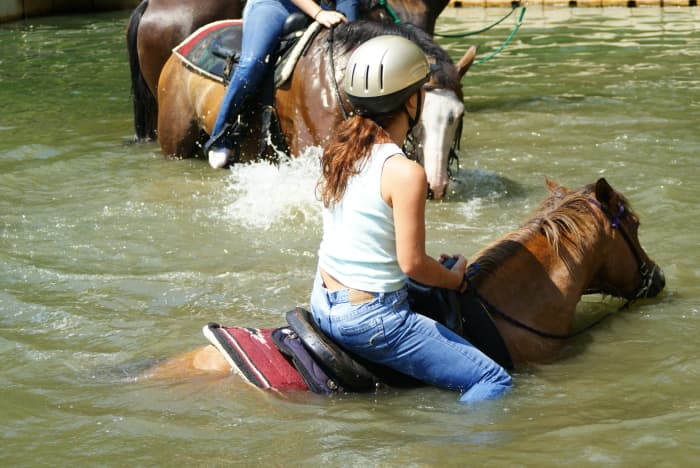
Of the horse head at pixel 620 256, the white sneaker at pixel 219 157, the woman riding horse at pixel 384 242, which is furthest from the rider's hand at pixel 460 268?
the white sneaker at pixel 219 157

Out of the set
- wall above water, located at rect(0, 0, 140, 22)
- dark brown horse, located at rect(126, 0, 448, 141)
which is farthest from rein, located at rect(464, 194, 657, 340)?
wall above water, located at rect(0, 0, 140, 22)

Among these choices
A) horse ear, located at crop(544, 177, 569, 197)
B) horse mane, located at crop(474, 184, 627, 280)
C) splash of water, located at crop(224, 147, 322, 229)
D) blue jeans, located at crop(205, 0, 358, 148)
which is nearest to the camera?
horse mane, located at crop(474, 184, 627, 280)

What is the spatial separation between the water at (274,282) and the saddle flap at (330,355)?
0.10 meters

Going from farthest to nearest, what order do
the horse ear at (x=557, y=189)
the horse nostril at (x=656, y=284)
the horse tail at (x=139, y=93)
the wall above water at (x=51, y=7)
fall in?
the wall above water at (x=51, y=7) < the horse tail at (x=139, y=93) < the horse nostril at (x=656, y=284) < the horse ear at (x=557, y=189)

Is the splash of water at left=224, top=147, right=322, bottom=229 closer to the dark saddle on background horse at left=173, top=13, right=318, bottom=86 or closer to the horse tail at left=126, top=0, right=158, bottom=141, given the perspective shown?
the dark saddle on background horse at left=173, top=13, right=318, bottom=86

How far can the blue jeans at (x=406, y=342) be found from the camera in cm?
391

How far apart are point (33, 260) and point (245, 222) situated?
1.54 meters

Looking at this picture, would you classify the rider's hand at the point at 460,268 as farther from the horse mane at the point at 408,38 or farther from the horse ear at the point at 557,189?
the horse mane at the point at 408,38

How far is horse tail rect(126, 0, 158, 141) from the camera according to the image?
1013 centimetres

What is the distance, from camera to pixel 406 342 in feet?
13.0

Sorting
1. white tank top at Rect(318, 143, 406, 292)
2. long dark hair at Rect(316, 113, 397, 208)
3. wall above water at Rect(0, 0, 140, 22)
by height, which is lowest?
wall above water at Rect(0, 0, 140, 22)

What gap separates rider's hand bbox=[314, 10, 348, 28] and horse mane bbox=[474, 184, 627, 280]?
135 inches

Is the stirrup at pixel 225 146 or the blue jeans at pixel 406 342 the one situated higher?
the blue jeans at pixel 406 342

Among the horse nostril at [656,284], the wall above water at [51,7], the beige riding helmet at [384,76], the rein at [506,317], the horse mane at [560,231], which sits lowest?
the wall above water at [51,7]
